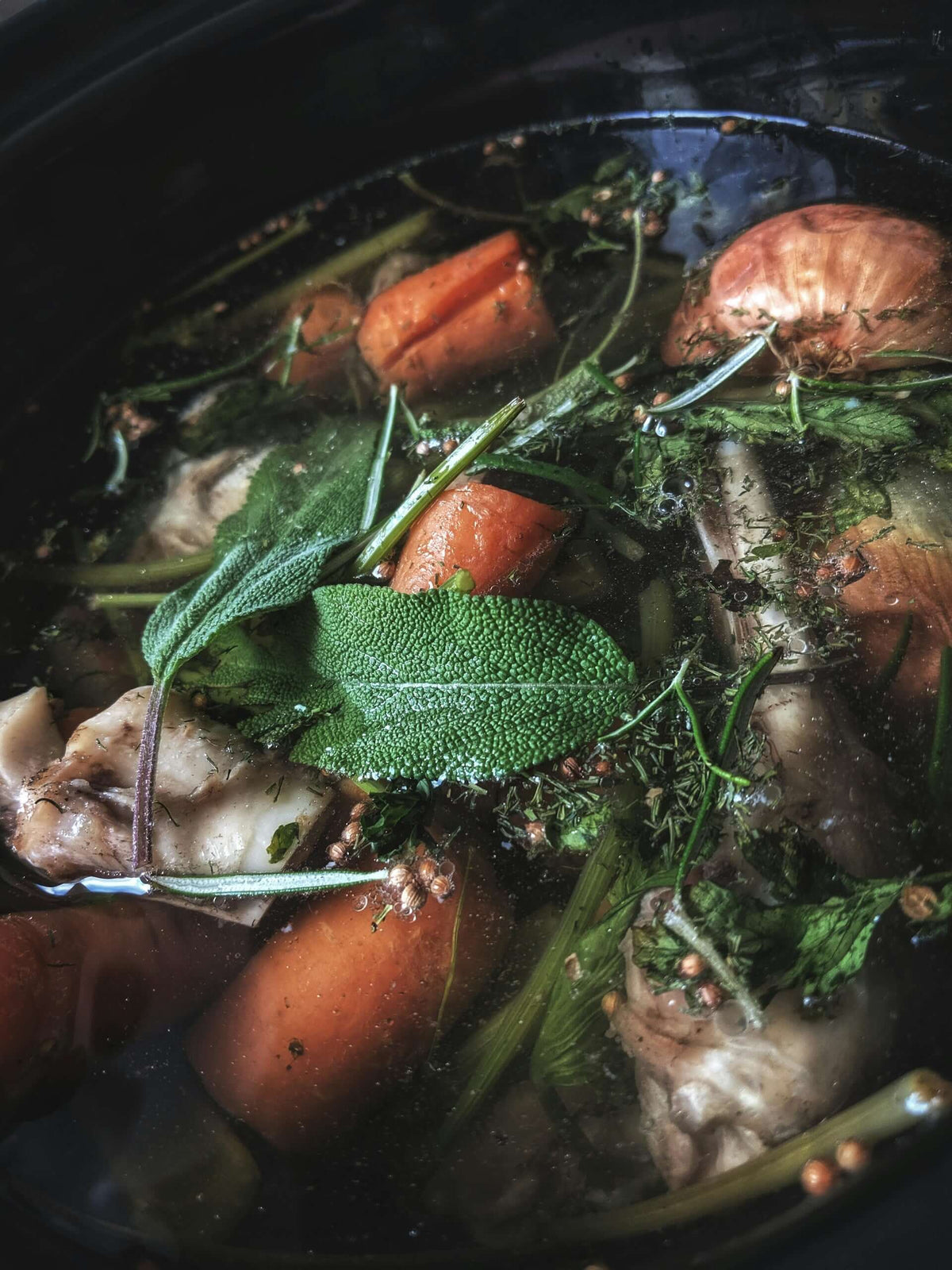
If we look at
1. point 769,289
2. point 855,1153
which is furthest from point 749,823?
point 769,289

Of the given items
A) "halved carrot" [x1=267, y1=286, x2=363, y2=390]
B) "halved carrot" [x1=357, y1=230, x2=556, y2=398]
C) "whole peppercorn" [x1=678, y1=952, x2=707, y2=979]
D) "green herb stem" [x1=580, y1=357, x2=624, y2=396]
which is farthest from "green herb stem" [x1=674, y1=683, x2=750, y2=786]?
"halved carrot" [x1=267, y1=286, x2=363, y2=390]

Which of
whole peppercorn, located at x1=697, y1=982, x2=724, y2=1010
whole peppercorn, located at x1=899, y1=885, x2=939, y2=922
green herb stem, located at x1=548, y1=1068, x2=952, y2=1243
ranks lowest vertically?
green herb stem, located at x1=548, y1=1068, x2=952, y2=1243

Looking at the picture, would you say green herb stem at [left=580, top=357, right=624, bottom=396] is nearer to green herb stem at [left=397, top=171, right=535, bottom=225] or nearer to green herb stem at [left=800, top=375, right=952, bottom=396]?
green herb stem at [left=800, top=375, right=952, bottom=396]

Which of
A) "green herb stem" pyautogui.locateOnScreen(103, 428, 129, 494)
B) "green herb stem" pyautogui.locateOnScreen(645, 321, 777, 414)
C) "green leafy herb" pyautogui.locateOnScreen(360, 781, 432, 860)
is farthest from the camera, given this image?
"green herb stem" pyautogui.locateOnScreen(103, 428, 129, 494)

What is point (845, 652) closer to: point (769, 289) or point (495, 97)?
point (769, 289)

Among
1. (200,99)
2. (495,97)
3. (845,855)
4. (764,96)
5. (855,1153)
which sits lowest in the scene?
(855,1153)
